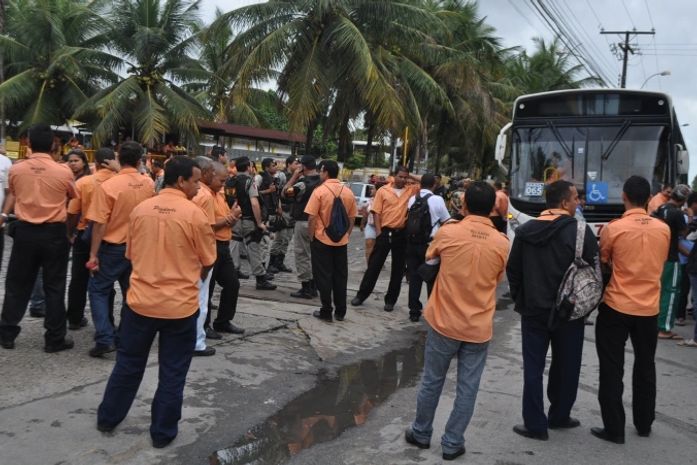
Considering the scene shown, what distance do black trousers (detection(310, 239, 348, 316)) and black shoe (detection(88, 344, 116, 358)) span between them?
8.63ft

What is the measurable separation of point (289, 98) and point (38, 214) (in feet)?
46.6

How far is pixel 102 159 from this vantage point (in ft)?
19.9

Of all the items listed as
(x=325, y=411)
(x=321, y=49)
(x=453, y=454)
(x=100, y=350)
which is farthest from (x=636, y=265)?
(x=321, y=49)

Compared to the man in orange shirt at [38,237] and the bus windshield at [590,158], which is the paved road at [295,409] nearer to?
the man in orange shirt at [38,237]

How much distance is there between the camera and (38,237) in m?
5.61

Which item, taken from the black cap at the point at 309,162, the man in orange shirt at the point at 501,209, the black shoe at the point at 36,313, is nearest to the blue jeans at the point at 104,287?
the black shoe at the point at 36,313

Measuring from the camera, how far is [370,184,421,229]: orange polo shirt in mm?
8664

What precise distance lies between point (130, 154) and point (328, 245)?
2703 mm

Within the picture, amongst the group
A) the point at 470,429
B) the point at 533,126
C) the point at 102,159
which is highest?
the point at 533,126

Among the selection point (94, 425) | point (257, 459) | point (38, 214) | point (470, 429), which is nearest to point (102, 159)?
point (38, 214)

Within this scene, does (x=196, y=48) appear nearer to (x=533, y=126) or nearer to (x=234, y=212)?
(x=533, y=126)

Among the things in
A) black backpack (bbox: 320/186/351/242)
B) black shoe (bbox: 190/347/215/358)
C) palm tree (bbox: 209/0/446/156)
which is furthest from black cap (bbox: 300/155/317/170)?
palm tree (bbox: 209/0/446/156)

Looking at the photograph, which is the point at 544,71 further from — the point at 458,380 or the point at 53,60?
the point at 458,380

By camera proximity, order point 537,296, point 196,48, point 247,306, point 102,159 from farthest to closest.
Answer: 1. point 196,48
2. point 247,306
3. point 102,159
4. point 537,296
